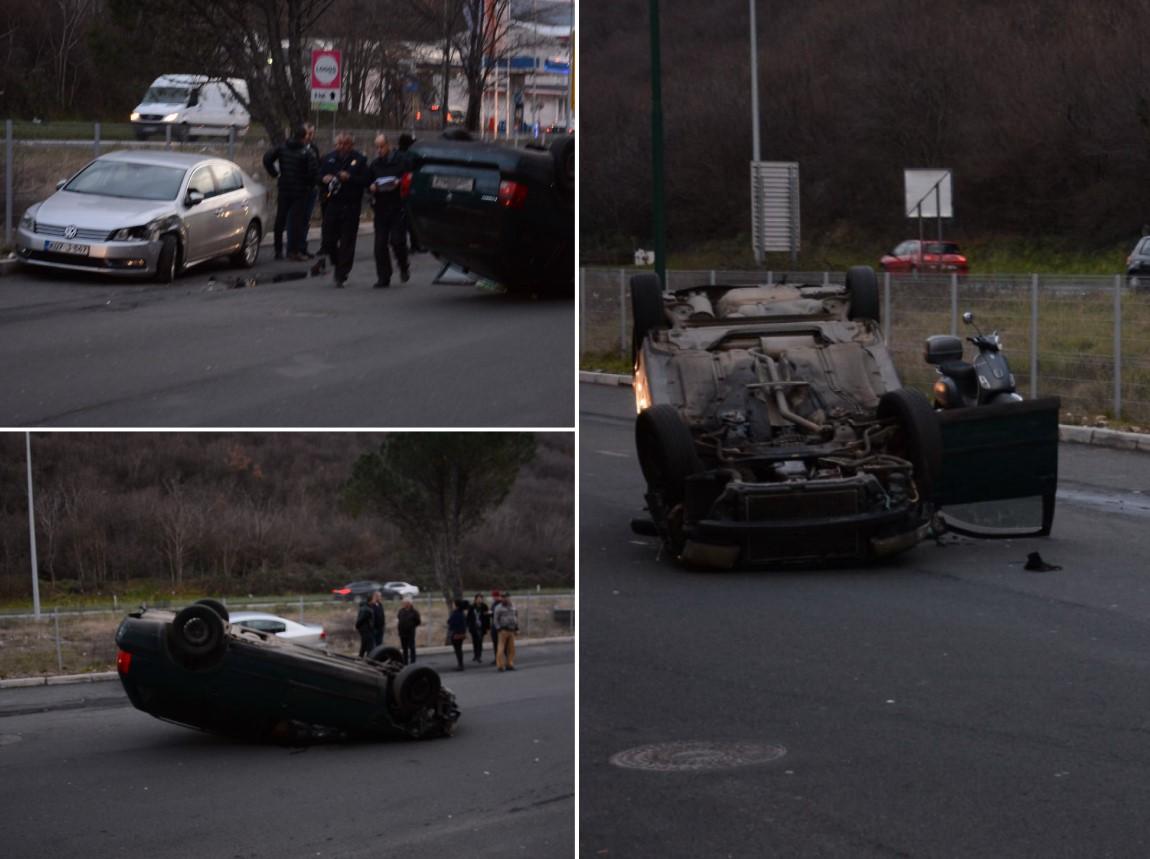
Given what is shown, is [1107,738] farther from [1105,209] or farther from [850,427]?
[1105,209]

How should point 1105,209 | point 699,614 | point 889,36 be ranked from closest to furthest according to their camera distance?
1. point 699,614
2. point 1105,209
3. point 889,36

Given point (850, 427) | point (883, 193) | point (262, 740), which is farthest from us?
point (883, 193)

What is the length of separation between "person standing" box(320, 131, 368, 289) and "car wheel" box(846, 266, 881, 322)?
10008mm

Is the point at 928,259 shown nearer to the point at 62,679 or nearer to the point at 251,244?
the point at 251,244

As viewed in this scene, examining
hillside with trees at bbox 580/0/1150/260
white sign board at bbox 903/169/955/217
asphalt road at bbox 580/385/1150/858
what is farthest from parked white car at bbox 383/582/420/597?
hillside with trees at bbox 580/0/1150/260

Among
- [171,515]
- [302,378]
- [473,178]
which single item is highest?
[473,178]

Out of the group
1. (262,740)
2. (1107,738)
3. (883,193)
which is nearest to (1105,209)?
(883,193)

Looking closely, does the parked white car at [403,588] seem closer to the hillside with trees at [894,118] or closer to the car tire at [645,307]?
the car tire at [645,307]

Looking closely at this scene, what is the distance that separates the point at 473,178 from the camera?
12.2 ft

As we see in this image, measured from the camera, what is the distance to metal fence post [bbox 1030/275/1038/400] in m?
23.1

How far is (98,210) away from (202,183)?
0.27m

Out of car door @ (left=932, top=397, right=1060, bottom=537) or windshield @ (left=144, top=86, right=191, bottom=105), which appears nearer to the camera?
windshield @ (left=144, top=86, right=191, bottom=105)

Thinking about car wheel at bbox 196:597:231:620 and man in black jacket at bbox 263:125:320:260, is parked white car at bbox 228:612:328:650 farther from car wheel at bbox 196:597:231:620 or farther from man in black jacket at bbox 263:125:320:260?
man in black jacket at bbox 263:125:320:260

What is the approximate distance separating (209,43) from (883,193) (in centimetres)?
6664
